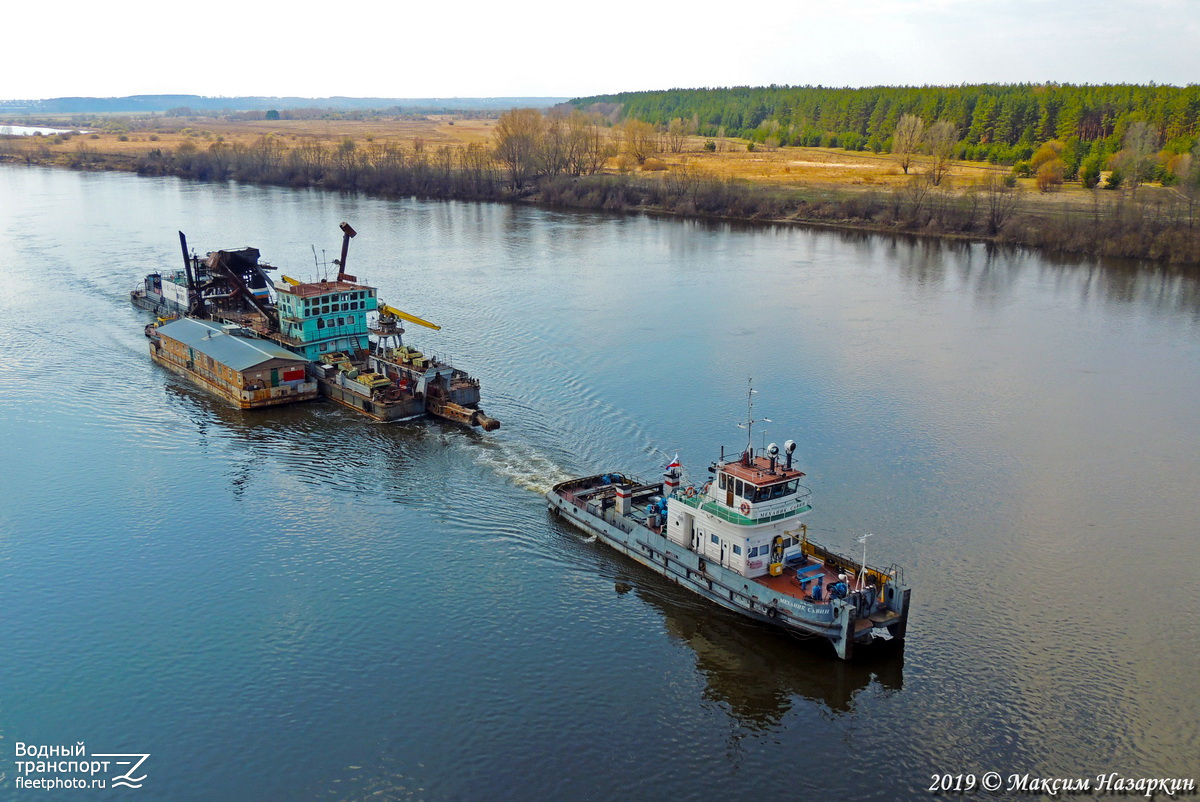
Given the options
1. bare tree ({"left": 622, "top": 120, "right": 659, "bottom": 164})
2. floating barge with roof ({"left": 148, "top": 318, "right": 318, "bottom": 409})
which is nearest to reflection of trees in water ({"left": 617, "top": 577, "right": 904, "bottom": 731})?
floating barge with roof ({"left": 148, "top": 318, "right": 318, "bottom": 409})

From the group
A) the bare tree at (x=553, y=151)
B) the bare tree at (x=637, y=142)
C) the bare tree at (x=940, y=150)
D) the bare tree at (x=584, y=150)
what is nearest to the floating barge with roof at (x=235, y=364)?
the bare tree at (x=553, y=151)

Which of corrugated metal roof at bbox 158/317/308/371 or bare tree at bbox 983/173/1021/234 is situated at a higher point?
bare tree at bbox 983/173/1021/234

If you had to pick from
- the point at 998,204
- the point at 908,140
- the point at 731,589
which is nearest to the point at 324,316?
the point at 731,589

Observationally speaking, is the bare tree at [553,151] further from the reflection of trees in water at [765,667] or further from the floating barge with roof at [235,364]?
the reflection of trees in water at [765,667]

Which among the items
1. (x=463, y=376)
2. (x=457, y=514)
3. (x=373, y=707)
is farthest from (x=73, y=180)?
(x=373, y=707)

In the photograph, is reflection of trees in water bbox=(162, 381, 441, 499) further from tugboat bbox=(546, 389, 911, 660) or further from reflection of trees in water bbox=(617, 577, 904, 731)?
reflection of trees in water bbox=(617, 577, 904, 731)

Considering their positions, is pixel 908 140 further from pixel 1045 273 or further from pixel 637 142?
pixel 1045 273

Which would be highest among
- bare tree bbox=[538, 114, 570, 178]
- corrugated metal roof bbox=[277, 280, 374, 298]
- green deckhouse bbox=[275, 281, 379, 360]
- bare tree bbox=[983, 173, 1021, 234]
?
bare tree bbox=[538, 114, 570, 178]

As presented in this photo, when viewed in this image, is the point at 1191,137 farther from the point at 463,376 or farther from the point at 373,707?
the point at 373,707
